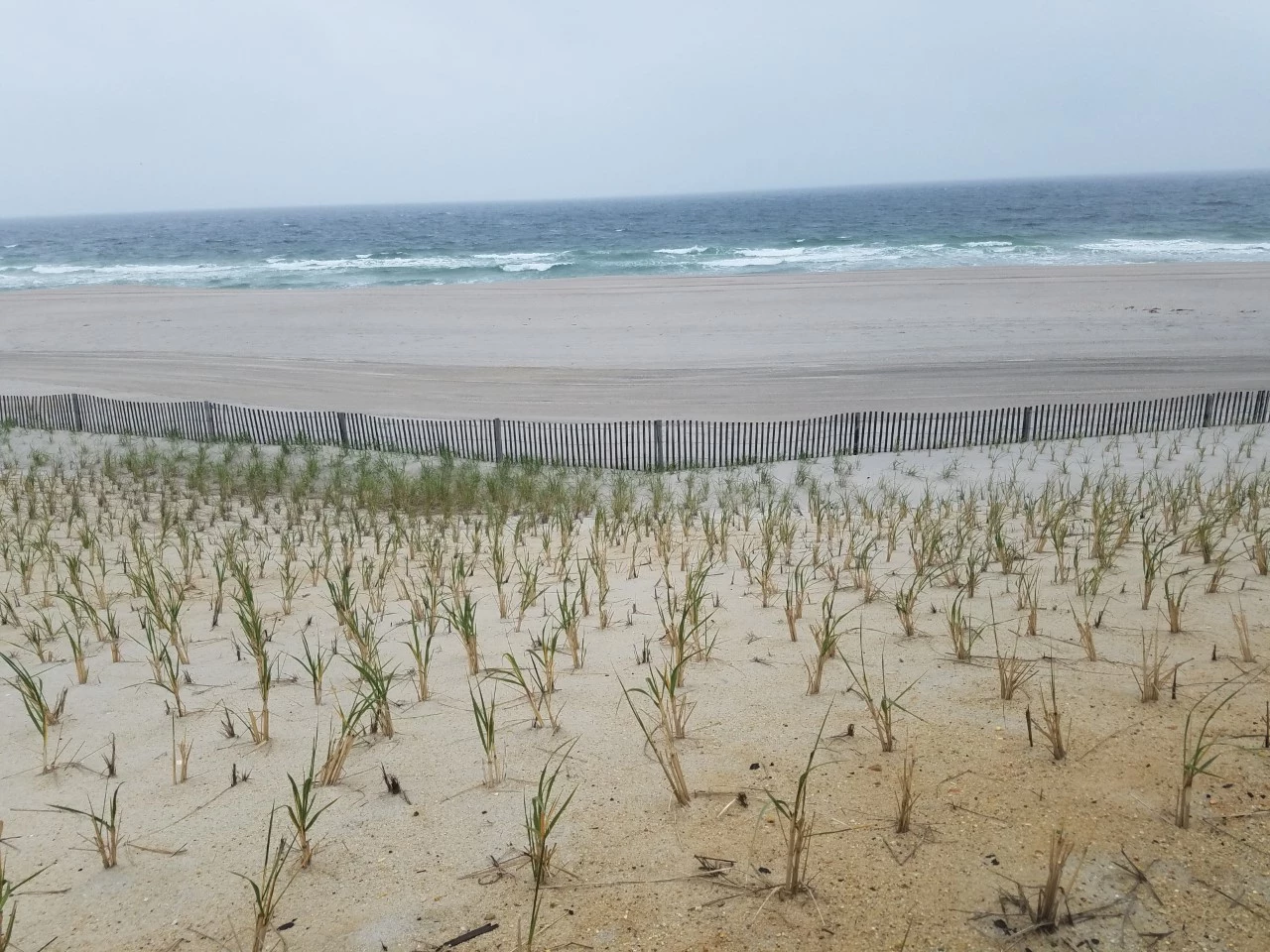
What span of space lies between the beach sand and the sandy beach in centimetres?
1544

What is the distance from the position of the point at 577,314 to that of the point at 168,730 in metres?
31.5

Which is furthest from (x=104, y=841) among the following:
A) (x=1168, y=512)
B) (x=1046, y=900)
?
(x=1168, y=512)

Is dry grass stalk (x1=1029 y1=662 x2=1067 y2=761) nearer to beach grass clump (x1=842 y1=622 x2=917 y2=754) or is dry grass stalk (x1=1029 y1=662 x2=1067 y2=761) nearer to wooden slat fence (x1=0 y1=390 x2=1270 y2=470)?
beach grass clump (x1=842 y1=622 x2=917 y2=754)

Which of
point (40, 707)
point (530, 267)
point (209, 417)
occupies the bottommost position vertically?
point (209, 417)

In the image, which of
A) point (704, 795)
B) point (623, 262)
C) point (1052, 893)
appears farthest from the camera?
point (623, 262)

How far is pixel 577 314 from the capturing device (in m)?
34.5

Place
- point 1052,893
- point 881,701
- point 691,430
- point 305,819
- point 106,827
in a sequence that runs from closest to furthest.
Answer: point 1052,893, point 305,819, point 106,827, point 881,701, point 691,430

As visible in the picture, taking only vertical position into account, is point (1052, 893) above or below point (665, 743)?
above

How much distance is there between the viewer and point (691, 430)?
15.1 meters

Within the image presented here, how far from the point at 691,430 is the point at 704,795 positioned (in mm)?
12070

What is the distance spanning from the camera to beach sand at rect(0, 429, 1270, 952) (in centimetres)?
262

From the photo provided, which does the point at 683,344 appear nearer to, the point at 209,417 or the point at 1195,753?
the point at 209,417

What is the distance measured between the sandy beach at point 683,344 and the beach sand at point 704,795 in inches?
608

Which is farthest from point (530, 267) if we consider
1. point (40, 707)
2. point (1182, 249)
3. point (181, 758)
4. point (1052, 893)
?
point (1052, 893)
